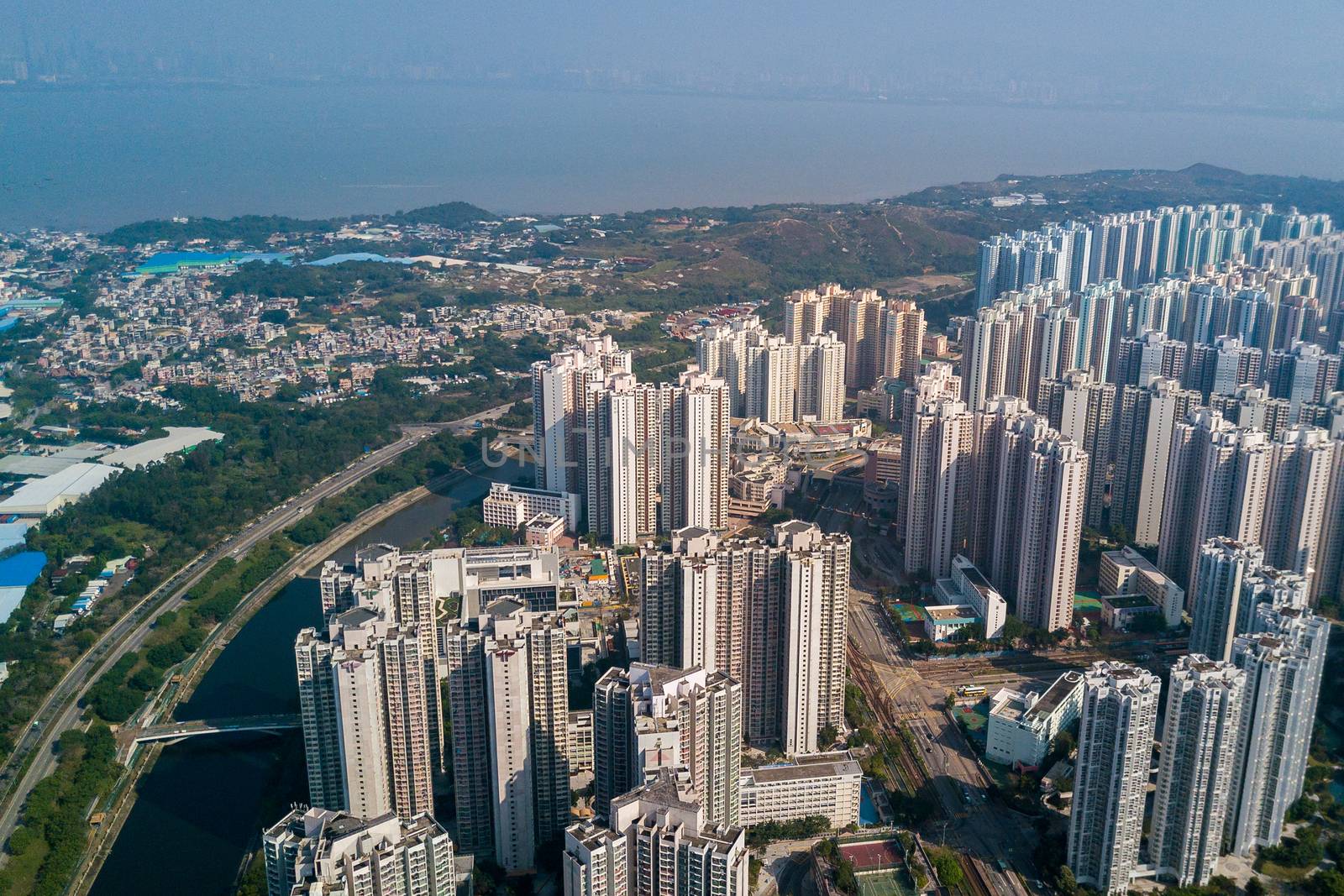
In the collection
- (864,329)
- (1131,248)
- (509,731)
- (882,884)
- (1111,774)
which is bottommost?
(882,884)

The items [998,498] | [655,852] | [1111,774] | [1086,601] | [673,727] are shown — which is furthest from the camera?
[998,498]

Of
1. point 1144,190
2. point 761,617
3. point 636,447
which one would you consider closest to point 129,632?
point 636,447

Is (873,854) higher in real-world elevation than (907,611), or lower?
lower

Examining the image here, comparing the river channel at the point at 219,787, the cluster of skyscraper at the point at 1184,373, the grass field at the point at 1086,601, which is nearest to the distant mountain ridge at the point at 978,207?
the cluster of skyscraper at the point at 1184,373

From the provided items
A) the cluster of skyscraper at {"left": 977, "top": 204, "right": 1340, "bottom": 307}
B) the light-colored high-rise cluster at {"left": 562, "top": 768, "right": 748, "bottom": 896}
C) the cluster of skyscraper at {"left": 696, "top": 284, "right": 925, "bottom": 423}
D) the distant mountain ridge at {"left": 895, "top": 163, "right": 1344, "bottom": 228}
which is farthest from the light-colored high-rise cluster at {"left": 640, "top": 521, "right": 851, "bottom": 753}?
the distant mountain ridge at {"left": 895, "top": 163, "right": 1344, "bottom": 228}

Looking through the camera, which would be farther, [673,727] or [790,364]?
[790,364]

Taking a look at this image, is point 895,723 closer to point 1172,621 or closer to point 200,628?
point 1172,621

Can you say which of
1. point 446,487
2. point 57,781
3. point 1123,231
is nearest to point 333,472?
point 446,487

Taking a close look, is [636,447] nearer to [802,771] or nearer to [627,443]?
[627,443]
